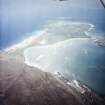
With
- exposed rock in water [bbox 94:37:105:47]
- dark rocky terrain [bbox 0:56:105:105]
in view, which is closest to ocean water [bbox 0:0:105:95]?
exposed rock in water [bbox 94:37:105:47]

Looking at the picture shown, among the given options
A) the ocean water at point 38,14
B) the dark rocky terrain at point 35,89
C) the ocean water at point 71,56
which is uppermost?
the ocean water at point 38,14

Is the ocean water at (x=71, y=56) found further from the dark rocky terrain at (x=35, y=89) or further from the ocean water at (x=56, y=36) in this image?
the dark rocky terrain at (x=35, y=89)

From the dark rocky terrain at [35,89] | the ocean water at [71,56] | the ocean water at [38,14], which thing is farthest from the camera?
the ocean water at [38,14]

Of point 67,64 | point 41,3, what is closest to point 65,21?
point 41,3

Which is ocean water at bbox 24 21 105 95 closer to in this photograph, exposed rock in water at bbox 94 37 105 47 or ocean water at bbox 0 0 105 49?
exposed rock in water at bbox 94 37 105 47

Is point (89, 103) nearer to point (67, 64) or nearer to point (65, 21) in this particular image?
point (67, 64)

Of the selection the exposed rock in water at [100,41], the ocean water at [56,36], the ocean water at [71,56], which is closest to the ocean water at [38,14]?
the ocean water at [56,36]

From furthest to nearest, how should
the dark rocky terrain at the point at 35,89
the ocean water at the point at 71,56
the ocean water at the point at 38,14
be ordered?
the ocean water at the point at 38,14, the ocean water at the point at 71,56, the dark rocky terrain at the point at 35,89
